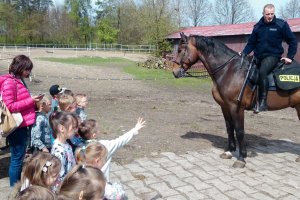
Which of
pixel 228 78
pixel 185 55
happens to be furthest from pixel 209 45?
pixel 228 78

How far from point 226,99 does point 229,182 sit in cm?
154

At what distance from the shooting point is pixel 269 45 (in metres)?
5.68

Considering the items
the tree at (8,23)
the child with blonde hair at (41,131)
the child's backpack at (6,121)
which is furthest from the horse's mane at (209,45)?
the tree at (8,23)

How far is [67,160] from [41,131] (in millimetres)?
1177

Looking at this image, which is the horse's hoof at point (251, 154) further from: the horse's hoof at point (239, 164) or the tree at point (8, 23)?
the tree at point (8, 23)

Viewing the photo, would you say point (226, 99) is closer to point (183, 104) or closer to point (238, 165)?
point (238, 165)

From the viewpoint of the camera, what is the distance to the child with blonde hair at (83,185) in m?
2.14

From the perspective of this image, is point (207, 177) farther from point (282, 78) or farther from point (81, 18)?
point (81, 18)

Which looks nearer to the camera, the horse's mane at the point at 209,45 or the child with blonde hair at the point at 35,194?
the child with blonde hair at the point at 35,194

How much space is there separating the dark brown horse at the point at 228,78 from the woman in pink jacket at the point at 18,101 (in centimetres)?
292

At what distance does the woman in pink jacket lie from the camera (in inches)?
151

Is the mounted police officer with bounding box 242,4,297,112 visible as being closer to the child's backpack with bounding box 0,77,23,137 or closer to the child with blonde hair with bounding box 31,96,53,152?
the child with blonde hair with bounding box 31,96,53,152

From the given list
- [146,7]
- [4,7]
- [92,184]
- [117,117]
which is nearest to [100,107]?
[117,117]

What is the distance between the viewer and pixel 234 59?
19.2 ft
